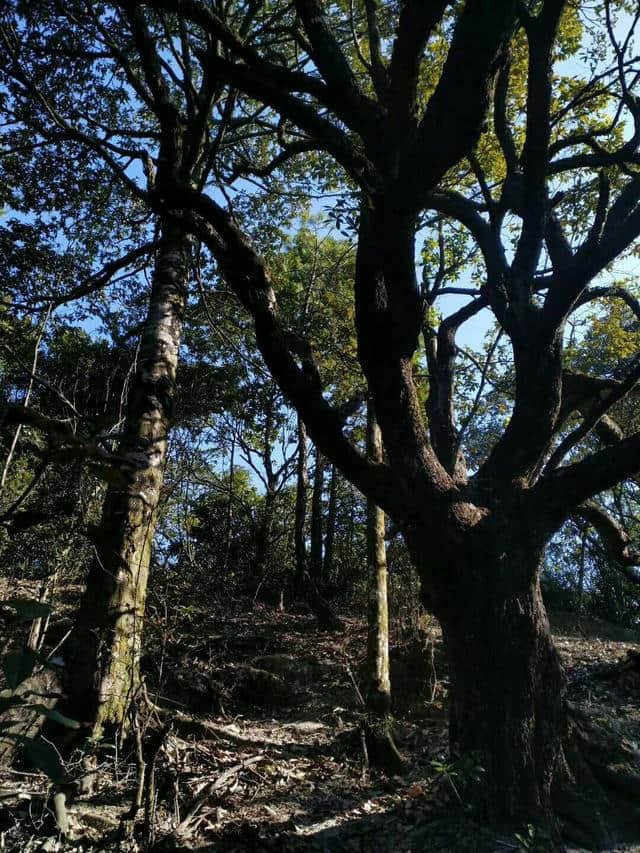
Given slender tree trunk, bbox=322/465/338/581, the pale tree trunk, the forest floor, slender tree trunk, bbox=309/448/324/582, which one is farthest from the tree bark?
slender tree trunk, bbox=322/465/338/581

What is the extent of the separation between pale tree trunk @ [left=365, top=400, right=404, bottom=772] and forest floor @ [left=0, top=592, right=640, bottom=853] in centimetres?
18

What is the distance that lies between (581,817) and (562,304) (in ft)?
12.5

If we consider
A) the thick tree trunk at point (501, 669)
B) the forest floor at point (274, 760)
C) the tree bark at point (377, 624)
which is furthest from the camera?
the tree bark at point (377, 624)

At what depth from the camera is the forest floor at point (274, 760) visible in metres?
2.95

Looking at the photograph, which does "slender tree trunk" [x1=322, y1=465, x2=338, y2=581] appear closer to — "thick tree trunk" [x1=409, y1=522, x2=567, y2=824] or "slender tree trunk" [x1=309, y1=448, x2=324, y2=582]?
"slender tree trunk" [x1=309, y1=448, x2=324, y2=582]

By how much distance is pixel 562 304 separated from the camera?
4.51 m

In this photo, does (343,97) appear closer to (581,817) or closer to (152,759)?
(152,759)

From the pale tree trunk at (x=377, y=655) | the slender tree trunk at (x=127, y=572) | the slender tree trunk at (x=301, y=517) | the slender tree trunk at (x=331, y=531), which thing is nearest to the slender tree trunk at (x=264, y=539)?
the slender tree trunk at (x=301, y=517)

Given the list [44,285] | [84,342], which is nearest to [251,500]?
[84,342]

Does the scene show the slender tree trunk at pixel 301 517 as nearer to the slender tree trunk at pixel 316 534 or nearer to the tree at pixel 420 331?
the slender tree trunk at pixel 316 534

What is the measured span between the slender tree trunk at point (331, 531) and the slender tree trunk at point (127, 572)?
8654mm

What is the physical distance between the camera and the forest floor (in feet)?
9.67

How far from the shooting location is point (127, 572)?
3078 mm

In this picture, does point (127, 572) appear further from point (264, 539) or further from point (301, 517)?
point (264, 539)
